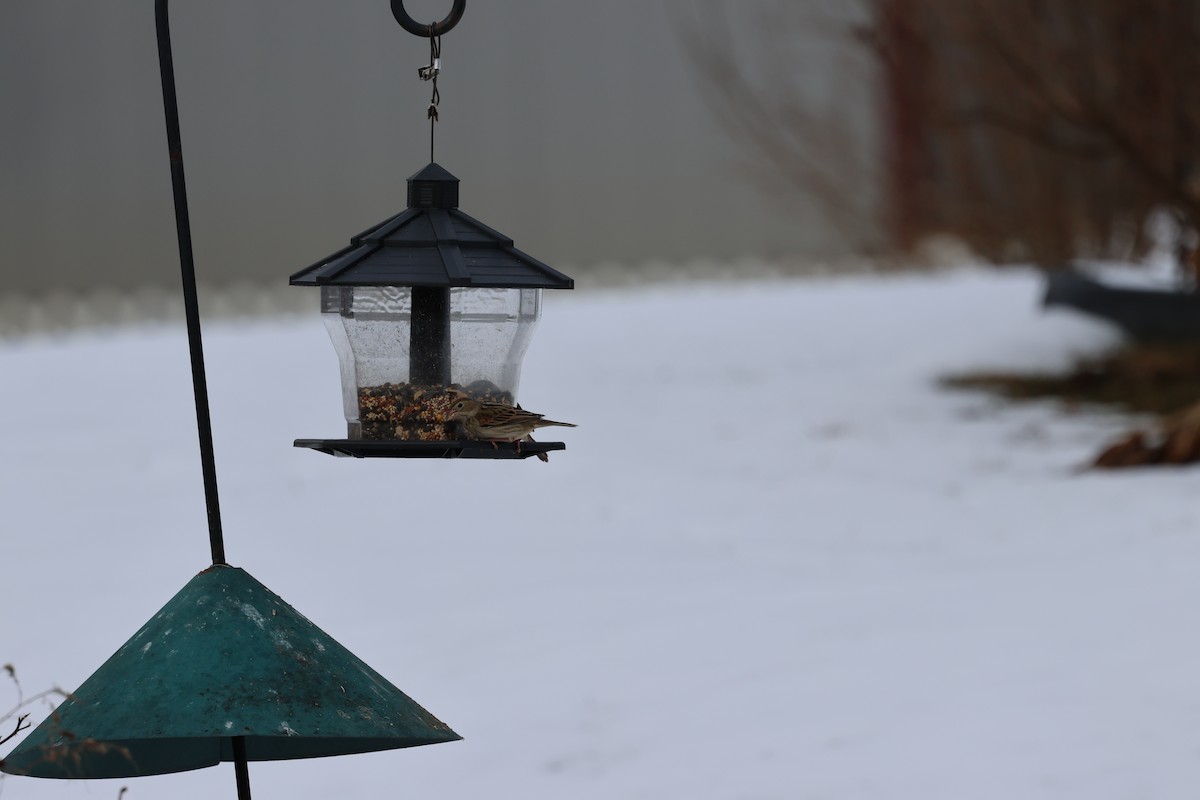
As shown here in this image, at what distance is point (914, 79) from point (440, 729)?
9516 mm

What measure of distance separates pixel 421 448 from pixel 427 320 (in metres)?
0.33

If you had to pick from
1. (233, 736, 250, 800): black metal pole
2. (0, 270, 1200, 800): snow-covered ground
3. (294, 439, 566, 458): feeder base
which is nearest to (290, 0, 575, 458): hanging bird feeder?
(294, 439, 566, 458): feeder base

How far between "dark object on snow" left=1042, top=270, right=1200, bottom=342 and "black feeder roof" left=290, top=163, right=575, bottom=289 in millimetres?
10088

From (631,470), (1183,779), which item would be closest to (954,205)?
(631,470)

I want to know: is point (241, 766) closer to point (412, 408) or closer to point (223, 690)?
point (223, 690)

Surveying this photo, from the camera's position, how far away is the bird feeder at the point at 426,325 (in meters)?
2.77

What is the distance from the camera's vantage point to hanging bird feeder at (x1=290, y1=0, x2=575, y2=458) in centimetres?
275

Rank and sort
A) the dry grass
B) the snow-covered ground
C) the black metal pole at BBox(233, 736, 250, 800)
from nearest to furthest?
the black metal pole at BBox(233, 736, 250, 800) < the snow-covered ground < the dry grass

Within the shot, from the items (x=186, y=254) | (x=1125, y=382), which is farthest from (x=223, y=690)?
(x=1125, y=382)

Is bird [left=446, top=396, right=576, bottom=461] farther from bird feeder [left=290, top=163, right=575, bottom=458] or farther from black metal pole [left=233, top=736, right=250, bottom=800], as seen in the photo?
black metal pole [left=233, top=736, right=250, bottom=800]

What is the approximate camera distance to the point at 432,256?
9.06 feet

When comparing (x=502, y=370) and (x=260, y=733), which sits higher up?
(x=502, y=370)

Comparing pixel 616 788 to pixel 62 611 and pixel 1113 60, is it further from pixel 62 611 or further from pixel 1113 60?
pixel 1113 60

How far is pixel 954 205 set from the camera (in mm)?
13492
